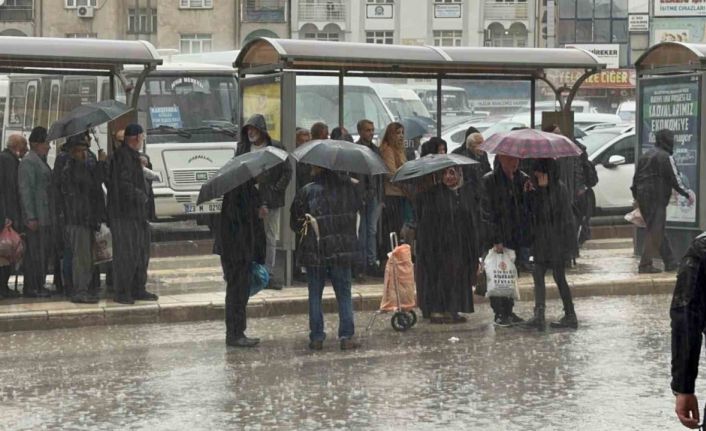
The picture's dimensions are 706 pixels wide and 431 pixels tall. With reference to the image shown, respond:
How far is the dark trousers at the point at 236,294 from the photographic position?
38.5 ft

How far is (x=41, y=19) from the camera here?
237 ft

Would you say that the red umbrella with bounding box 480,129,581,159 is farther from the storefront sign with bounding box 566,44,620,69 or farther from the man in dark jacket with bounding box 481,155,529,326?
the storefront sign with bounding box 566,44,620,69

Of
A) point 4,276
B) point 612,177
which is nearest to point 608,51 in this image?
point 612,177

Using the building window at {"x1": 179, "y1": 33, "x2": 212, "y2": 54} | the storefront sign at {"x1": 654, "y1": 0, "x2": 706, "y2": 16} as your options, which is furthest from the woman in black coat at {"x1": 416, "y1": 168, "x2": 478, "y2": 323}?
the storefront sign at {"x1": 654, "y1": 0, "x2": 706, "y2": 16}

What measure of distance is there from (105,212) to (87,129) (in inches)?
31.7

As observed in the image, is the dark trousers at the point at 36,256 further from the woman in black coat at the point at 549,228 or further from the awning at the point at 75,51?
the woman in black coat at the point at 549,228

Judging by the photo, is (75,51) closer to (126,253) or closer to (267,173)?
(126,253)

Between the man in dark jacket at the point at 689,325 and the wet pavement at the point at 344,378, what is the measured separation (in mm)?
3590

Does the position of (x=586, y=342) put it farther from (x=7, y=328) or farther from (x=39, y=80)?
(x=39, y=80)

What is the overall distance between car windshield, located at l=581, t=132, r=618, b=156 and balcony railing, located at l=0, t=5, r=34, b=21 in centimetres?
5177

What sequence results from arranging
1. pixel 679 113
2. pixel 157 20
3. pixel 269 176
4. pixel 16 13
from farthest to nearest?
pixel 157 20 → pixel 16 13 → pixel 679 113 → pixel 269 176

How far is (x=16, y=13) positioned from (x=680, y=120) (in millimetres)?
58373

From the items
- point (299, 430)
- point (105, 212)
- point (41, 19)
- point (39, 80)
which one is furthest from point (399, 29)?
point (299, 430)

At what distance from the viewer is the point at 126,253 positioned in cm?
1379
